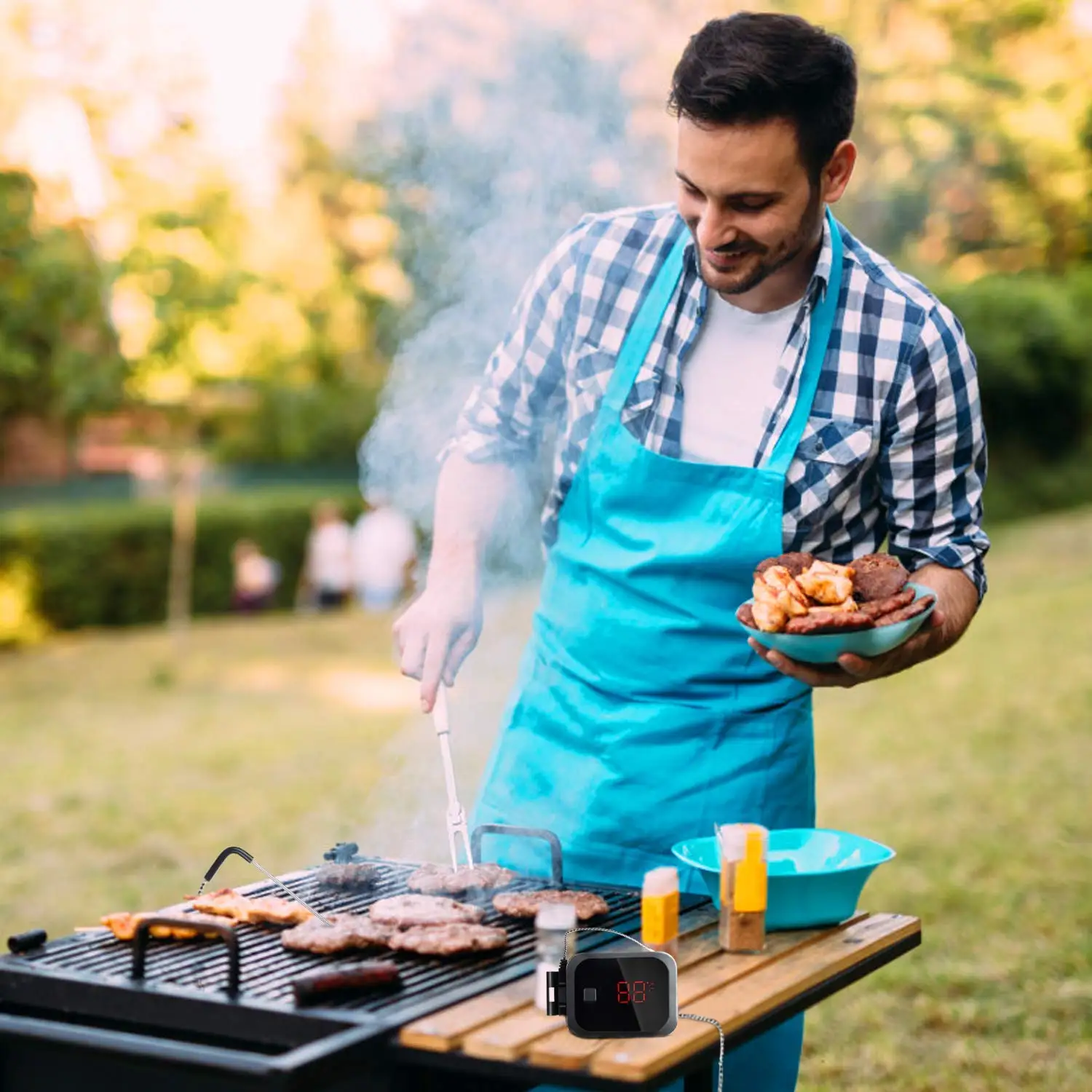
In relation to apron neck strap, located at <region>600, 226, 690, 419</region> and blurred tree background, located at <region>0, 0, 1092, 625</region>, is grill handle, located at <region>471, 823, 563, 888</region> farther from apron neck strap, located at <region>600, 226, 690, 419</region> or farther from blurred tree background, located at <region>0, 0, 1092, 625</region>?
blurred tree background, located at <region>0, 0, 1092, 625</region>

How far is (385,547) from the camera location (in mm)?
16359

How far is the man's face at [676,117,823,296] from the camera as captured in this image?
2.25 metres

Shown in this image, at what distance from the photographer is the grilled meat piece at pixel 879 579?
86.9 inches

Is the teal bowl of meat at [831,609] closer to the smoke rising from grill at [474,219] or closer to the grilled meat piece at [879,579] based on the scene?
the grilled meat piece at [879,579]

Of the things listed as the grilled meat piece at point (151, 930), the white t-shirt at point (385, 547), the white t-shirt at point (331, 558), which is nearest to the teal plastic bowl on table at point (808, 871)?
the grilled meat piece at point (151, 930)

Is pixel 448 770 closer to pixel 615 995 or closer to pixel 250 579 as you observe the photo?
pixel 615 995

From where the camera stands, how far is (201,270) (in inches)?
456

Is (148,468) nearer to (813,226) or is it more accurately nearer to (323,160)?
(323,160)

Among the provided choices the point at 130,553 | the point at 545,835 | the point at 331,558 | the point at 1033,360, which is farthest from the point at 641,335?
the point at 331,558

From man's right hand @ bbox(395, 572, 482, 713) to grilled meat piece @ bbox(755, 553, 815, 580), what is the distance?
522mm

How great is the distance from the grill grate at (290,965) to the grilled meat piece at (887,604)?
1.87 feet

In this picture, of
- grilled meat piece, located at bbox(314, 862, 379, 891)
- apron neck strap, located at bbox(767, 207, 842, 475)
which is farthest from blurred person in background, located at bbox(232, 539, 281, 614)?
apron neck strap, located at bbox(767, 207, 842, 475)

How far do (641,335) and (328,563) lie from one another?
14.9m

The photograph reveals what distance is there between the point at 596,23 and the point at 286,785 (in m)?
7.08
